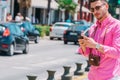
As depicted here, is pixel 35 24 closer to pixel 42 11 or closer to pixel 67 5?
pixel 67 5

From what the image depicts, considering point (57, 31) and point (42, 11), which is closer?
point (57, 31)

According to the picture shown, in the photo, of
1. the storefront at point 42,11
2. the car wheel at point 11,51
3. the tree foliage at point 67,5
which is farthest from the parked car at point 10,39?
the tree foliage at point 67,5

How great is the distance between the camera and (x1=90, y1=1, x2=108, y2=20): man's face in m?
5.68

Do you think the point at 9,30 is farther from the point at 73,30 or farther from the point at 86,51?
the point at 86,51

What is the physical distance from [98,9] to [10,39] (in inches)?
715

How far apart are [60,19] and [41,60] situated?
5475 cm

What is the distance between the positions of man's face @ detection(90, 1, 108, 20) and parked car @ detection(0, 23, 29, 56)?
17.7 meters

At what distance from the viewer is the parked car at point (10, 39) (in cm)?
2338

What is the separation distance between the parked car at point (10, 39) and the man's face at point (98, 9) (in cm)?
1769

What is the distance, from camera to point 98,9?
5.69 meters

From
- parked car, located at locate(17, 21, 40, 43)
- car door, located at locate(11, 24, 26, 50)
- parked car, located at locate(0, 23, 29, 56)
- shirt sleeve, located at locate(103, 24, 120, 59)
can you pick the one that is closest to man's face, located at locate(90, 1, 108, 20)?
shirt sleeve, located at locate(103, 24, 120, 59)

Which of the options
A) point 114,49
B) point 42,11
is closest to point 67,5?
point 42,11

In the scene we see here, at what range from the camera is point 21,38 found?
81.7 feet

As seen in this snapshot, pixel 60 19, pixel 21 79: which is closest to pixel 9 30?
pixel 21 79
